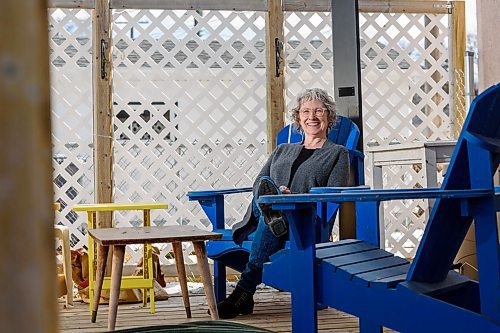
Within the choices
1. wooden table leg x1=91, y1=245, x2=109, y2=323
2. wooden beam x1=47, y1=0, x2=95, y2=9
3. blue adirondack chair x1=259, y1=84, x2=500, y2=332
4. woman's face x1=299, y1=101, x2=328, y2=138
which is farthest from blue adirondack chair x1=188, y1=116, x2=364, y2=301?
wooden beam x1=47, y1=0, x2=95, y2=9

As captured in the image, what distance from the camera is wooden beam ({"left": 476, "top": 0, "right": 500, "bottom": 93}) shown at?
10.9ft

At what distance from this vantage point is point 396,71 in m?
4.71

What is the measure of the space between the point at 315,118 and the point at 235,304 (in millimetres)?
880

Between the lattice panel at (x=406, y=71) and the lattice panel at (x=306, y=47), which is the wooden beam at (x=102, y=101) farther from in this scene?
the lattice panel at (x=406, y=71)

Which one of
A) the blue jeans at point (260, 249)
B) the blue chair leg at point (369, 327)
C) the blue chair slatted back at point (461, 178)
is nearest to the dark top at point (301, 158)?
the blue jeans at point (260, 249)

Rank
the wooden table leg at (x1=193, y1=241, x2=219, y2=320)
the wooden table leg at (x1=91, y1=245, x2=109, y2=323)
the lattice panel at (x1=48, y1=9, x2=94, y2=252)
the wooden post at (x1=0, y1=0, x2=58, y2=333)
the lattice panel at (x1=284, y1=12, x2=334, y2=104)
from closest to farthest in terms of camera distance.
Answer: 1. the wooden post at (x1=0, y1=0, x2=58, y2=333)
2. the wooden table leg at (x1=193, y1=241, x2=219, y2=320)
3. the wooden table leg at (x1=91, y1=245, x2=109, y2=323)
4. the lattice panel at (x1=48, y1=9, x2=94, y2=252)
5. the lattice panel at (x1=284, y1=12, x2=334, y2=104)

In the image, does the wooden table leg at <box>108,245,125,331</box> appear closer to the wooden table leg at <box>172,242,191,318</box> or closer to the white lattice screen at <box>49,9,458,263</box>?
the wooden table leg at <box>172,242,191,318</box>

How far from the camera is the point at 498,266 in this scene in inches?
65.2

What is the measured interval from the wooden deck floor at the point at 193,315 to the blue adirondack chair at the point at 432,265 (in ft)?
2.76

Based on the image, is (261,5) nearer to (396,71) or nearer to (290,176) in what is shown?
(396,71)

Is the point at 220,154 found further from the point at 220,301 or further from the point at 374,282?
the point at 374,282

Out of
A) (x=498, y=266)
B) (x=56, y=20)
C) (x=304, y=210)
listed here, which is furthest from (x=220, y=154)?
(x=498, y=266)

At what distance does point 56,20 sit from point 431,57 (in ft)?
7.81

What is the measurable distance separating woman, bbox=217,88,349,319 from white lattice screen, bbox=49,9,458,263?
126 cm
